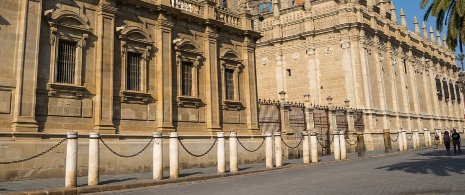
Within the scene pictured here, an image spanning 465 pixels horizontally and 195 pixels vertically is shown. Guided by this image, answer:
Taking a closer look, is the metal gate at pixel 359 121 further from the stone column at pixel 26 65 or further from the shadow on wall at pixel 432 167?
the stone column at pixel 26 65

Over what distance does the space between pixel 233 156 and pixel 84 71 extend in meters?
6.27

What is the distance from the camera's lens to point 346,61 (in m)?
32.5

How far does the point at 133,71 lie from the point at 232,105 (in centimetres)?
559

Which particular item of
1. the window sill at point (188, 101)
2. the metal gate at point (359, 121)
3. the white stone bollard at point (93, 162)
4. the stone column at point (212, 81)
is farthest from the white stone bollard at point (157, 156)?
the metal gate at point (359, 121)

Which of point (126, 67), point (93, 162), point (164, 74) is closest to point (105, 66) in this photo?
point (126, 67)

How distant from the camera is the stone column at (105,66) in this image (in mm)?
14281

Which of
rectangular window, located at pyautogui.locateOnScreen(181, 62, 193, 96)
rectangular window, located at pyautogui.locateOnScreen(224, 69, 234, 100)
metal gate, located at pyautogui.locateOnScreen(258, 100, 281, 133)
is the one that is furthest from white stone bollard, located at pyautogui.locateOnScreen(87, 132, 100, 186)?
metal gate, located at pyautogui.locateOnScreen(258, 100, 281, 133)

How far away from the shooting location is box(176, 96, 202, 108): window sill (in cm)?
1733

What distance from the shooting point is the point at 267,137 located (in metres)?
16.6

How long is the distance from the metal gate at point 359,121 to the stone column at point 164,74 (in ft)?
59.0

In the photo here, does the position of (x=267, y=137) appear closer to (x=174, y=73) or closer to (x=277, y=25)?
(x=174, y=73)

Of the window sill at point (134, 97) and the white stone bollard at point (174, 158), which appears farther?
the window sill at point (134, 97)

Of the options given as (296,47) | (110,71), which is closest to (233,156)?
(110,71)

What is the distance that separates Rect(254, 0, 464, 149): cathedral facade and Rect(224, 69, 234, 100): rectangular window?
15112mm
